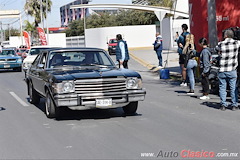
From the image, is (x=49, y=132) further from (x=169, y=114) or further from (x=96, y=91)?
(x=169, y=114)

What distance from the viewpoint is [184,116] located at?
10.1 m

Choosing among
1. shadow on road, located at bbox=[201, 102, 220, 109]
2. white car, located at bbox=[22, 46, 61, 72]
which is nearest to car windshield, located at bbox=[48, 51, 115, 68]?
shadow on road, located at bbox=[201, 102, 220, 109]

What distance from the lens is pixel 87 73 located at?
9750 millimetres

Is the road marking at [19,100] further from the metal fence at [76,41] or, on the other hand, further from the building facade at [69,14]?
the building facade at [69,14]

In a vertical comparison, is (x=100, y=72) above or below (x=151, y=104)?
above

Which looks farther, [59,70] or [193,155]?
[59,70]

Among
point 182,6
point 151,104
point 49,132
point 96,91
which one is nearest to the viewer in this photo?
point 49,132

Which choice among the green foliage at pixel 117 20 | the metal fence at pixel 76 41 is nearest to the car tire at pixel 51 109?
the metal fence at pixel 76 41

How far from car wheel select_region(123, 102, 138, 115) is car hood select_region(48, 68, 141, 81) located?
74 centimetres

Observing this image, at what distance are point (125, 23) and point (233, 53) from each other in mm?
71576

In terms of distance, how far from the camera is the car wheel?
407 inches

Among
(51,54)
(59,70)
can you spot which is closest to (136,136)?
(59,70)

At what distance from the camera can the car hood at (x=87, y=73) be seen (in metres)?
9.48

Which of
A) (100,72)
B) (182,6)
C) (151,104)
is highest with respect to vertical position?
(182,6)
